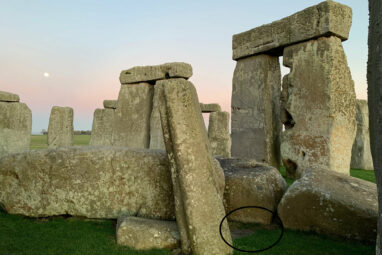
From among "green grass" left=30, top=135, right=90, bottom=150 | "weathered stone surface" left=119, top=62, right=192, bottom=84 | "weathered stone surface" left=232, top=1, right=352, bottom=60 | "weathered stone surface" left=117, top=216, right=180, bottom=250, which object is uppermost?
"weathered stone surface" left=232, top=1, right=352, bottom=60

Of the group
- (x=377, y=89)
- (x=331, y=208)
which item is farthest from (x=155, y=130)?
(x=377, y=89)

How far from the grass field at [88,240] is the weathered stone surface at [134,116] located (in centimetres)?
529

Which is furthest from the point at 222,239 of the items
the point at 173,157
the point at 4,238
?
the point at 4,238

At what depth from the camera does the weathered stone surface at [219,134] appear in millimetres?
12656

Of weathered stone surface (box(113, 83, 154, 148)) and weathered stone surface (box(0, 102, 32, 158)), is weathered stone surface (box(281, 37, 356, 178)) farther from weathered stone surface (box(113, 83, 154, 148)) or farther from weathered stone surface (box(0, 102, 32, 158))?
weathered stone surface (box(0, 102, 32, 158))

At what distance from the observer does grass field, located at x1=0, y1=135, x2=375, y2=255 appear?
2693mm

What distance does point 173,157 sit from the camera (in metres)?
2.79

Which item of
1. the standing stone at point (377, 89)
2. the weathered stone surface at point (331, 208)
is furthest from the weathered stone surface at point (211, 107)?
the standing stone at point (377, 89)

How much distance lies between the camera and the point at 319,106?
6.44m

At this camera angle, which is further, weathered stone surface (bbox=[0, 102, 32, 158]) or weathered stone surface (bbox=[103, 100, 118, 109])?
weathered stone surface (bbox=[103, 100, 118, 109])

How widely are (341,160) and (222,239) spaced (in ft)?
15.9

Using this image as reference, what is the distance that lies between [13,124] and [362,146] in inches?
474

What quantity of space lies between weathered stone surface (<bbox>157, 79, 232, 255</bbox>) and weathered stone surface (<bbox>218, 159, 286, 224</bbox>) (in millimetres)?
1115

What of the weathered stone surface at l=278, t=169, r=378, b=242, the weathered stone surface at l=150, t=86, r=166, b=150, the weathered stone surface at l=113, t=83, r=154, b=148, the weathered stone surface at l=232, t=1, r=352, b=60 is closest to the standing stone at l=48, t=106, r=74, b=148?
the weathered stone surface at l=113, t=83, r=154, b=148
